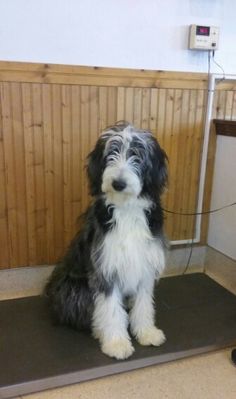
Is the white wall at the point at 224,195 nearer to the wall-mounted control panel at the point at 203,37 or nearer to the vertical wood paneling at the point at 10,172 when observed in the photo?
the wall-mounted control panel at the point at 203,37

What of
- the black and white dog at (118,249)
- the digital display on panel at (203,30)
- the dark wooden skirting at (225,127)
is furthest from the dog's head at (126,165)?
the digital display on panel at (203,30)

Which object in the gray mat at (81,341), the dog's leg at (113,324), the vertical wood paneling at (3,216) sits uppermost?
the vertical wood paneling at (3,216)

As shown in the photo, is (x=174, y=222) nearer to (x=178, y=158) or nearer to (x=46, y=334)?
(x=178, y=158)

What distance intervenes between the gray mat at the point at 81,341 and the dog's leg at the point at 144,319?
4cm

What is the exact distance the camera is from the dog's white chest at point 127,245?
1.77m

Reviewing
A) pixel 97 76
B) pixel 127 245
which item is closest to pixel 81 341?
pixel 127 245

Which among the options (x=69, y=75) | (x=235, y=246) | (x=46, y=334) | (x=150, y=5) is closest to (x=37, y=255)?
(x=46, y=334)

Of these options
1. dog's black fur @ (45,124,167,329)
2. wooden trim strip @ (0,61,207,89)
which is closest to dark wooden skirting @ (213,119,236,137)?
wooden trim strip @ (0,61,207,89)

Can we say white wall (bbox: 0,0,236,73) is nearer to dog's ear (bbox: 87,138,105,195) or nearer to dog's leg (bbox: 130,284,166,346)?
dog's ear (bbox: 87,138,105,195)

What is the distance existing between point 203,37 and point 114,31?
58 centimetres

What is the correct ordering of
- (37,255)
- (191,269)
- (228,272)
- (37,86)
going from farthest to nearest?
(191,269) → (228,272) → (37,255) → (37,86)

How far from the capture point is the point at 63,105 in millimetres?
2281

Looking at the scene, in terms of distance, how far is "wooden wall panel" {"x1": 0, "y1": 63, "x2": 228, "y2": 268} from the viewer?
2.21 meters

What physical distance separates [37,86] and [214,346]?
1727mm
